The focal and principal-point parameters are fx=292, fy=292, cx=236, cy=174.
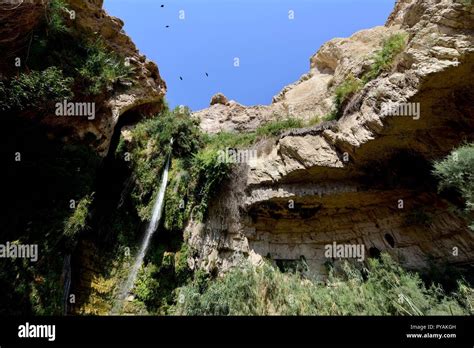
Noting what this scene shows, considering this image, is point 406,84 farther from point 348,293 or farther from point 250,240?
point 250,240

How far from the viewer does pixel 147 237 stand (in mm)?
12594

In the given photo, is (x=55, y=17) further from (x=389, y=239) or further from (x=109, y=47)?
(x=389, y=239)

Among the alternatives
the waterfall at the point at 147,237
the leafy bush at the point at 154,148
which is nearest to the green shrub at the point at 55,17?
the leafy bush at the point at 154,148

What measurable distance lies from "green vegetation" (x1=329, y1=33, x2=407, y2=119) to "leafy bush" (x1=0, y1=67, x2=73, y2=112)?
9965mm

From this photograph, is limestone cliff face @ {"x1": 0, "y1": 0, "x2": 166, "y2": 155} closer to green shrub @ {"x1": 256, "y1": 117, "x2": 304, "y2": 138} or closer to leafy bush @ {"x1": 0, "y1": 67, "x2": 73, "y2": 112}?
leafy bush @ {"x1": 0, "y1": 67, "x2": 73, "y2": 112}

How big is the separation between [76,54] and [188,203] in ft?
24.3

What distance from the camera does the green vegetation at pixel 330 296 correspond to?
24.9ft

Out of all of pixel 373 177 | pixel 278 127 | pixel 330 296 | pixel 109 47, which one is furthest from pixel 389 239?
pixel 109 47

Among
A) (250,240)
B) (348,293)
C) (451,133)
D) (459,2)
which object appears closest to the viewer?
(459,2)

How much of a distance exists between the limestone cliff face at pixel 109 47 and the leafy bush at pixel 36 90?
0.58 meters

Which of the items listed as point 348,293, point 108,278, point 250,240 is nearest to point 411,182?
point 348,293

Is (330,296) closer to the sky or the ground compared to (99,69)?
closer to the ground

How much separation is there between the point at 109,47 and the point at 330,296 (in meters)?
13.6

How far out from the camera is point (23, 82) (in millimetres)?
8859
